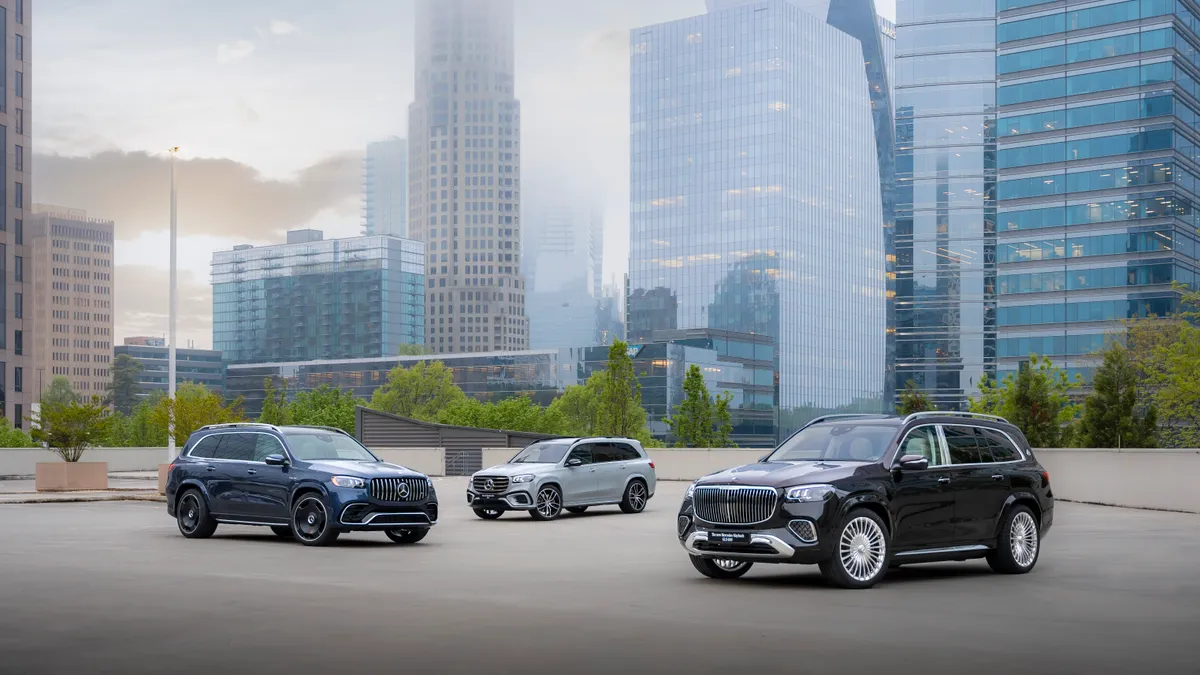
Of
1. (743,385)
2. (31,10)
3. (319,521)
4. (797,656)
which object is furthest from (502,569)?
(743,385)

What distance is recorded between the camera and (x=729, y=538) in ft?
47.9

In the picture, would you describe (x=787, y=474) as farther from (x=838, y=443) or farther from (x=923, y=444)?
(x=923, y=444)

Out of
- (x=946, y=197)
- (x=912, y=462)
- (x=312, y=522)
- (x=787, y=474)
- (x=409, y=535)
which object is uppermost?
(x=946, y=197)

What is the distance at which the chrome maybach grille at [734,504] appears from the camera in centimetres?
1438

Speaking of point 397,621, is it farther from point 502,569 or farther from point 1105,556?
point 1105,556

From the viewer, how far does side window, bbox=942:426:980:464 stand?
52.3 feet

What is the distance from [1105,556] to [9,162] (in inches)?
3823

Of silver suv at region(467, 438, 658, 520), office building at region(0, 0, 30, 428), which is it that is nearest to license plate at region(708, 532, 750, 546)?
silver suv at region(467, 438, 658, 520)

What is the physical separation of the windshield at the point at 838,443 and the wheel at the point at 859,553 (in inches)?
34.0

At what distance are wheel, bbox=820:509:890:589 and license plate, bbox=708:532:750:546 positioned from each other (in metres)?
0.83

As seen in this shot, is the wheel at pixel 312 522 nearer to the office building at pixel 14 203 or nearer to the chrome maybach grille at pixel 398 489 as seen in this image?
the chrome maybach grille at pixel 398 489

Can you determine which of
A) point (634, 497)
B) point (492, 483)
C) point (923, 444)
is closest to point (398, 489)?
point (492, 483)

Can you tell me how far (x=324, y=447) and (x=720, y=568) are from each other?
29.0 feet

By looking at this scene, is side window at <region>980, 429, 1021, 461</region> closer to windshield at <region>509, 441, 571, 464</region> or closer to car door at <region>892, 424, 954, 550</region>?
car door at <region>892, 424, 954, 550</region>
